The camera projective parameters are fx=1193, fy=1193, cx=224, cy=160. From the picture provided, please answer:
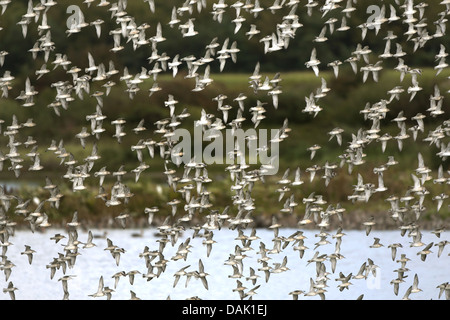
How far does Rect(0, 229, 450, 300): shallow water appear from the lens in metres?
37.9

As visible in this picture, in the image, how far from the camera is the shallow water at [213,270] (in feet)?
124

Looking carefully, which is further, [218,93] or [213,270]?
[218,93]

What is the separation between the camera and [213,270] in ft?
136

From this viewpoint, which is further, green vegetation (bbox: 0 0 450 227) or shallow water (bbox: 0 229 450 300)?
green vegetation (bbox: 0 0 450 227)

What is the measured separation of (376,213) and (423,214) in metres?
1.61

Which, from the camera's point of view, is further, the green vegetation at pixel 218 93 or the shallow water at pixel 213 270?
the green vegetation at pixel 218 93

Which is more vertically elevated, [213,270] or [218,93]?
[218,93]

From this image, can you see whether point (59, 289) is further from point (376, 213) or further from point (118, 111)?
point (118, 111)

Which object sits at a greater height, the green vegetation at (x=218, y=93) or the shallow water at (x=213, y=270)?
the green vegetation at (x=218, y=93)

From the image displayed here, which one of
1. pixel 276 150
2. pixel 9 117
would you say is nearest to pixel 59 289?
pixel 276 150

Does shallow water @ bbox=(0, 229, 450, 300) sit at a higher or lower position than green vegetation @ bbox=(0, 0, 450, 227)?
lower

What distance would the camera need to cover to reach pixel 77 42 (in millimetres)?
70625

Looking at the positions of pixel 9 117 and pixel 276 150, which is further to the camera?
pixel 9 117
